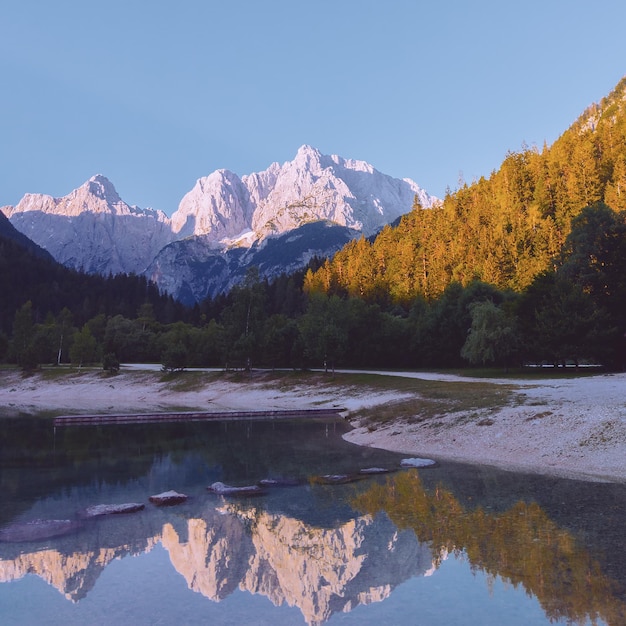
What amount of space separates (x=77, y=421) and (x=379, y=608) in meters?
43.0

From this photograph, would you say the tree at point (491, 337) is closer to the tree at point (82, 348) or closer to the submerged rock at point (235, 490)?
the submerged rock at point (235, 490)

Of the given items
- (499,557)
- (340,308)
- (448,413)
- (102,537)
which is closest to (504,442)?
(448,413)

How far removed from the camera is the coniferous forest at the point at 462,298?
203 feet

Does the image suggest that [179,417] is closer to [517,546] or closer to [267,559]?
[267,559]

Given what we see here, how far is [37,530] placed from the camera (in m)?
15.1

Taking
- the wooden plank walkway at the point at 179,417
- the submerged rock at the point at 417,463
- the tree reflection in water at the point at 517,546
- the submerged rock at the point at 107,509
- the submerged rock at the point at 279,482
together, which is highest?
the tree reflection in water at the point at 517,546

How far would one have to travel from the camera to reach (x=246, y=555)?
524 inches

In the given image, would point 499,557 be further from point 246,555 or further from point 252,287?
point 252,287

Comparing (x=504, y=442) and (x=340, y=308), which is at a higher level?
(x=340, y=308)

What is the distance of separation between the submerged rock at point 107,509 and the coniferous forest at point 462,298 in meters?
50.5

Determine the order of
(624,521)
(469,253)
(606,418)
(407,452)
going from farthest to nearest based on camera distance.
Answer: (469,253), (407,452), (606,418), (624,521)

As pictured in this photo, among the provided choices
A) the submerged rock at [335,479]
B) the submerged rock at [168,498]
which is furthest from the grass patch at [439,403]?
the submerged rock at [168,498]

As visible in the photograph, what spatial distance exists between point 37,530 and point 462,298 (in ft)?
241

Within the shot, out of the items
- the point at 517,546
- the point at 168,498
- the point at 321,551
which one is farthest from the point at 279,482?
the point at 517,546
